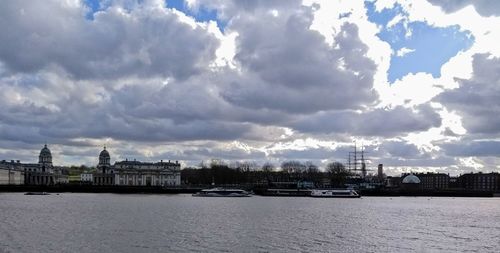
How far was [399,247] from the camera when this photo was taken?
52.3 metres

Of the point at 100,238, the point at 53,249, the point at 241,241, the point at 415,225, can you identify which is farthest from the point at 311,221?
the point at 53,249

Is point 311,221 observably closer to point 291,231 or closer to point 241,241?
point 291,231

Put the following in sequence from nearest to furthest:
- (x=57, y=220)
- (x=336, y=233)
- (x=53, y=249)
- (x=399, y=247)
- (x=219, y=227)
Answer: (x=53, y=249) < (x=399, y=247) < (x=336, y=233) < (x=219, y=227) < (x=57, y=220)

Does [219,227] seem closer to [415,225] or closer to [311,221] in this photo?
[311,221]

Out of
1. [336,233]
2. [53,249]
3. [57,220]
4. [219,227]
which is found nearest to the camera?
[53,249]

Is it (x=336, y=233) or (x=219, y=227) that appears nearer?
(x=336, y=233)

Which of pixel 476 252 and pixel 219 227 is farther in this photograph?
pixel 219 227

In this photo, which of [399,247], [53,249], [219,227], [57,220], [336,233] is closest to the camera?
[53,249]

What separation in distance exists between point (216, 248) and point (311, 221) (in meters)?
31.6

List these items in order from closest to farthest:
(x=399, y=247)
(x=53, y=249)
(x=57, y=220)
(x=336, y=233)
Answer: (x=53, y=249)
(x=399, y=247)
(x=336, y=233)
(x=57, y=220)

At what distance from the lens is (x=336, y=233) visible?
209ft

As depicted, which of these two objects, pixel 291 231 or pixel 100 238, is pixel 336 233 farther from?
pixel 100 238

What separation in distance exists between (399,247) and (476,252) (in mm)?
5730

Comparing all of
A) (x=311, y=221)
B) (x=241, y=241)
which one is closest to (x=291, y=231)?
(x=241, y=241)
